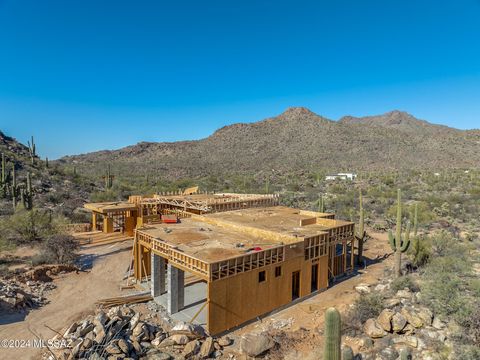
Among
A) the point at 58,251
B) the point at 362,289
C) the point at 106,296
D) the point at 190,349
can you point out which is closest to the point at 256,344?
the point at 190,349

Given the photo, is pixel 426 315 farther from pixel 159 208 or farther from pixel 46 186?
pixel 46 186

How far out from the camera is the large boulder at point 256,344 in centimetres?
1089

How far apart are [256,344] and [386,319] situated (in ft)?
16.0

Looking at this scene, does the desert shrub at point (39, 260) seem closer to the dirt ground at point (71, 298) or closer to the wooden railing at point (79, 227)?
the dirt ground at point (71, 298)

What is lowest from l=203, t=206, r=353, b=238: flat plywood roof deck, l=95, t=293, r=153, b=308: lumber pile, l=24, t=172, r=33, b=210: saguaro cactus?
l=95, t=293, r=153, b=308: lumber pile

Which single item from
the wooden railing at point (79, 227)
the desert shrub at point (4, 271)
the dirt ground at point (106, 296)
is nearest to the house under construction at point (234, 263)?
the dirt ground at point (106, 296)

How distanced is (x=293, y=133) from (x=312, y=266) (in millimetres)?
79334

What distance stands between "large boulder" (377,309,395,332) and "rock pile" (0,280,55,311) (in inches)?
587

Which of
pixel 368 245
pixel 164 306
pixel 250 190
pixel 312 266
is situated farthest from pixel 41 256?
pixel 250 190

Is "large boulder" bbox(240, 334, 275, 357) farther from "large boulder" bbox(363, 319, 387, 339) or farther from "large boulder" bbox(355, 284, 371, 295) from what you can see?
"large boulder" bbox(355, 284, 371, 295)

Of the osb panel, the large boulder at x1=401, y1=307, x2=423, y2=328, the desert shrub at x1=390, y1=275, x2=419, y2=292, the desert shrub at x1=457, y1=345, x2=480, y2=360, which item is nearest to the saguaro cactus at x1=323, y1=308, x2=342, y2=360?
the desert shrub at x1=457, y1=345, x2=480, y2=360

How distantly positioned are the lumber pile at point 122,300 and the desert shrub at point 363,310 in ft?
30.3

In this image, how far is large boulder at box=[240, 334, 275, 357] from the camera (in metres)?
10.9

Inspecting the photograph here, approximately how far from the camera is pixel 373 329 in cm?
1140
